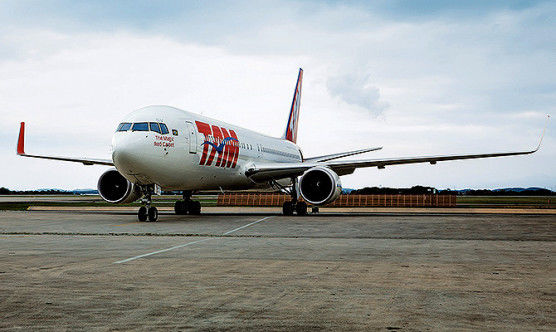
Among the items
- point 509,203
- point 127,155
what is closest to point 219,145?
point 127,155

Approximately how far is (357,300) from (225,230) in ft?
32.6

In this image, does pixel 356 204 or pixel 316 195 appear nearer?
pixel 316 195

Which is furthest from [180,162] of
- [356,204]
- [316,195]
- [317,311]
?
[356,204]

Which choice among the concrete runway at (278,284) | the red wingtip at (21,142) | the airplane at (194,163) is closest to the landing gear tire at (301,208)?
the airplane at (194,163)

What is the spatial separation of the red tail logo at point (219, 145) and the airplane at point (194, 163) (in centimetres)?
4

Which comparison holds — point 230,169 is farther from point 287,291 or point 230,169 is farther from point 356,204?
point 356,204

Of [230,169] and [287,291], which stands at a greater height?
[230,169]

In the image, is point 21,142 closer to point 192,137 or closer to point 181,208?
point 181,208

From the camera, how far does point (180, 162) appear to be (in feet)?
63.4

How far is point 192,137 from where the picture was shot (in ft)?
66.1

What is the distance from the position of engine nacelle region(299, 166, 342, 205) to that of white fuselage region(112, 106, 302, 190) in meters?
3.28

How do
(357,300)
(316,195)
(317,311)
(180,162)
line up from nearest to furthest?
(317,311)
(357,300)
(180,162)
(316,195)

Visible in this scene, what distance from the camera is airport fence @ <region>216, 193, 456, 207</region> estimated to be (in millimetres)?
41562

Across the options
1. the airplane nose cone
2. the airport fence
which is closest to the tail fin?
the airport fence
